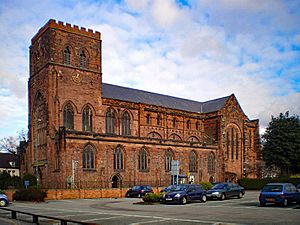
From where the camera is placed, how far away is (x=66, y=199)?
40.5m

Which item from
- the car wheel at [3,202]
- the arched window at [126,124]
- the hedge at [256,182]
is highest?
the arched window at [126,124]

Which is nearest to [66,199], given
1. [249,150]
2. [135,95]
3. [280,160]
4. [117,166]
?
[117,166]

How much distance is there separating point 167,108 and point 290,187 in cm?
4093

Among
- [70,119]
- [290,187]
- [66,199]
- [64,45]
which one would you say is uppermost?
[64,45]

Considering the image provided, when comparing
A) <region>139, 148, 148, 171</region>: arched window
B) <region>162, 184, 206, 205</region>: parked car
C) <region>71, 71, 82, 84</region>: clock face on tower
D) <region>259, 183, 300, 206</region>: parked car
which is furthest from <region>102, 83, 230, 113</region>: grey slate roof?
<region>259, 183, 300, 206</region>: parked car

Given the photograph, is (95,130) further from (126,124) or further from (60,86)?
(60,86)

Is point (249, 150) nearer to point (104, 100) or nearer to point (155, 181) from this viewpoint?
point (155, 181)

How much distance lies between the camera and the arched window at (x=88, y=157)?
48344 millimetres

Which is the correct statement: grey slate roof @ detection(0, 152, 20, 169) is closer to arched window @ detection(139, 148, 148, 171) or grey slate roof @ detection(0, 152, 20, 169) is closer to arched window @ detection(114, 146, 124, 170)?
arched window @ detection(114, 146, 124, 170)

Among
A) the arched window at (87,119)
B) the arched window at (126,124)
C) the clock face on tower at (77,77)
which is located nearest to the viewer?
the arched window at (87,119)

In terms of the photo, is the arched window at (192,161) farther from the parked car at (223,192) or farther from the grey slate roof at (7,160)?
the grey slate roof at (7,160)

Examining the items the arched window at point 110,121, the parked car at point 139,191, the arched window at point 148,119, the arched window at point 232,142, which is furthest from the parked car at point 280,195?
the arched window at point 232,142

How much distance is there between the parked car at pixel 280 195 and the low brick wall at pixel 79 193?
21.4m

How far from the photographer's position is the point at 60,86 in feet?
174
